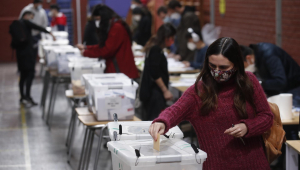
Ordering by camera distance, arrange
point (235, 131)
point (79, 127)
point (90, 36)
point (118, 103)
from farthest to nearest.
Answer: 1. point (90, 36)
2. point (79, 127)
3. point (118, 103)
4. point (235, 131)

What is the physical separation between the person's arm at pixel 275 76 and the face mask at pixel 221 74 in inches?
92.5

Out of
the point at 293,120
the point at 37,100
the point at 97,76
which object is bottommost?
the point at 37,100

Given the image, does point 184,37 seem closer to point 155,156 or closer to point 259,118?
point 259,118

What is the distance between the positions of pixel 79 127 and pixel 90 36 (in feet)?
5.53

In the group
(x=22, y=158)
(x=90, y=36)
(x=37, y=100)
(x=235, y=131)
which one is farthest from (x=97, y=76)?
(x=37, y=100)

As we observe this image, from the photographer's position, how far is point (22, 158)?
237 inches

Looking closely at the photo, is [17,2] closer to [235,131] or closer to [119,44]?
[119,44]

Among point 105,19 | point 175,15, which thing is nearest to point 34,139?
point 105,19

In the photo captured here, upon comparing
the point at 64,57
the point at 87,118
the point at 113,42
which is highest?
the point at 113,42

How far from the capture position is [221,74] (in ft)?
8.64

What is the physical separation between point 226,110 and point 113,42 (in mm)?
3420

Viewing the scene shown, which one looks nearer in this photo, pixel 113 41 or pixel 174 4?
pixel 113 41

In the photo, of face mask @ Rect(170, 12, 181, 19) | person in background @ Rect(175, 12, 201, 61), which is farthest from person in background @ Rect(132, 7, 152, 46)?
person in background @ Rect(175, 12, 201, 61)

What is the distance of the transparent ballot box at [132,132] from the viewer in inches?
111
